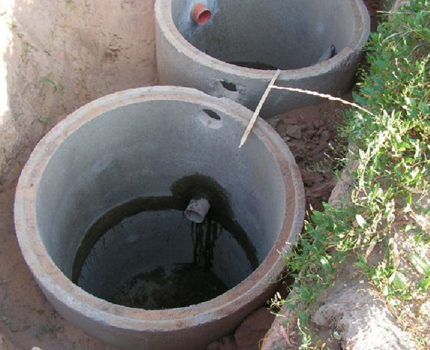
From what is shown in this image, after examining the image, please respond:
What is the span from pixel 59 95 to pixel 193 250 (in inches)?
86.2

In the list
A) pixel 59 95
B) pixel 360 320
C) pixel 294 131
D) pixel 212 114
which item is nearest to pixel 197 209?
pixel 212 114

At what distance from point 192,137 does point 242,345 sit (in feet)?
6.36

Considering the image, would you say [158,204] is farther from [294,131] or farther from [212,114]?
[294,131]

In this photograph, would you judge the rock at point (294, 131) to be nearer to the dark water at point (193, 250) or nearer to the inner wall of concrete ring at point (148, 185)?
the inner wall of concrete ring at point (148, 185)

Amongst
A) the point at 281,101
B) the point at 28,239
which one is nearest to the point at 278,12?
the point at 281,101

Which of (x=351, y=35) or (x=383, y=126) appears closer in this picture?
(x=383, y=126)

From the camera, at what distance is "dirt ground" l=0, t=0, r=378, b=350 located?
398 cm

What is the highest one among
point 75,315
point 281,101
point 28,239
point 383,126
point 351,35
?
point 383,126

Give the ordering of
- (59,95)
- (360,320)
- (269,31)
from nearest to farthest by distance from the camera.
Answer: (360,320) < (59,95) < (269,31)

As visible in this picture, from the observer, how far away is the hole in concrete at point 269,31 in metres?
5.39

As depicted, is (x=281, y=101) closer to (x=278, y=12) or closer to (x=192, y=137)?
(x=192, y=137)

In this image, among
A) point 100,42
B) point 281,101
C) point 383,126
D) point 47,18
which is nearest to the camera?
point 383,126

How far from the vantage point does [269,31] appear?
6.16 m

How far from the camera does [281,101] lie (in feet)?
15.3
